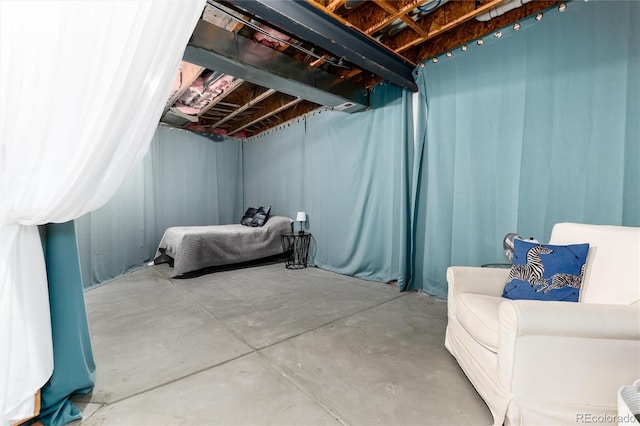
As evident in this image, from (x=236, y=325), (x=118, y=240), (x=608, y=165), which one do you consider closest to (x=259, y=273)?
(x=236, y=325)

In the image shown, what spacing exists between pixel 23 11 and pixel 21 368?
1397 mm

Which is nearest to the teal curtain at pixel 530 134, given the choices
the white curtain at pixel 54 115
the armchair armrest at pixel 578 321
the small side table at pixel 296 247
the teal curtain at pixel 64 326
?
the armchair armrest at pixel 578 321

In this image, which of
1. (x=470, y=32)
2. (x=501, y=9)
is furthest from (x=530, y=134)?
(x=470, y=32)

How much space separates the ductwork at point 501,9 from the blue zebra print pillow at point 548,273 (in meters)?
1.91

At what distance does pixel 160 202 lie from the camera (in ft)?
15.9

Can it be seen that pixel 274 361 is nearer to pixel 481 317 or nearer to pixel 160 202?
pixel 481 317

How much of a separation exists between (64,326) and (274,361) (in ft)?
3.57

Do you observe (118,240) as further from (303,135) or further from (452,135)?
(452,135)

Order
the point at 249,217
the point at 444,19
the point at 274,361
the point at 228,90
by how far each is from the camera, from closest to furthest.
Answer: the point at 274,361 < the point at 444,19 < the point at 228,90 < the point at 249,217

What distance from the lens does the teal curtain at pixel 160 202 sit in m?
3.50

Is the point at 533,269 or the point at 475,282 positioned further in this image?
the point at 475,282

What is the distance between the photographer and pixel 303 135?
456 centimetres

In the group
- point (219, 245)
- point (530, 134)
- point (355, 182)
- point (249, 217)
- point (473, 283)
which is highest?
point (530, 134)

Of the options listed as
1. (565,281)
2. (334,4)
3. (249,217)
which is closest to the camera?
(565,281)
